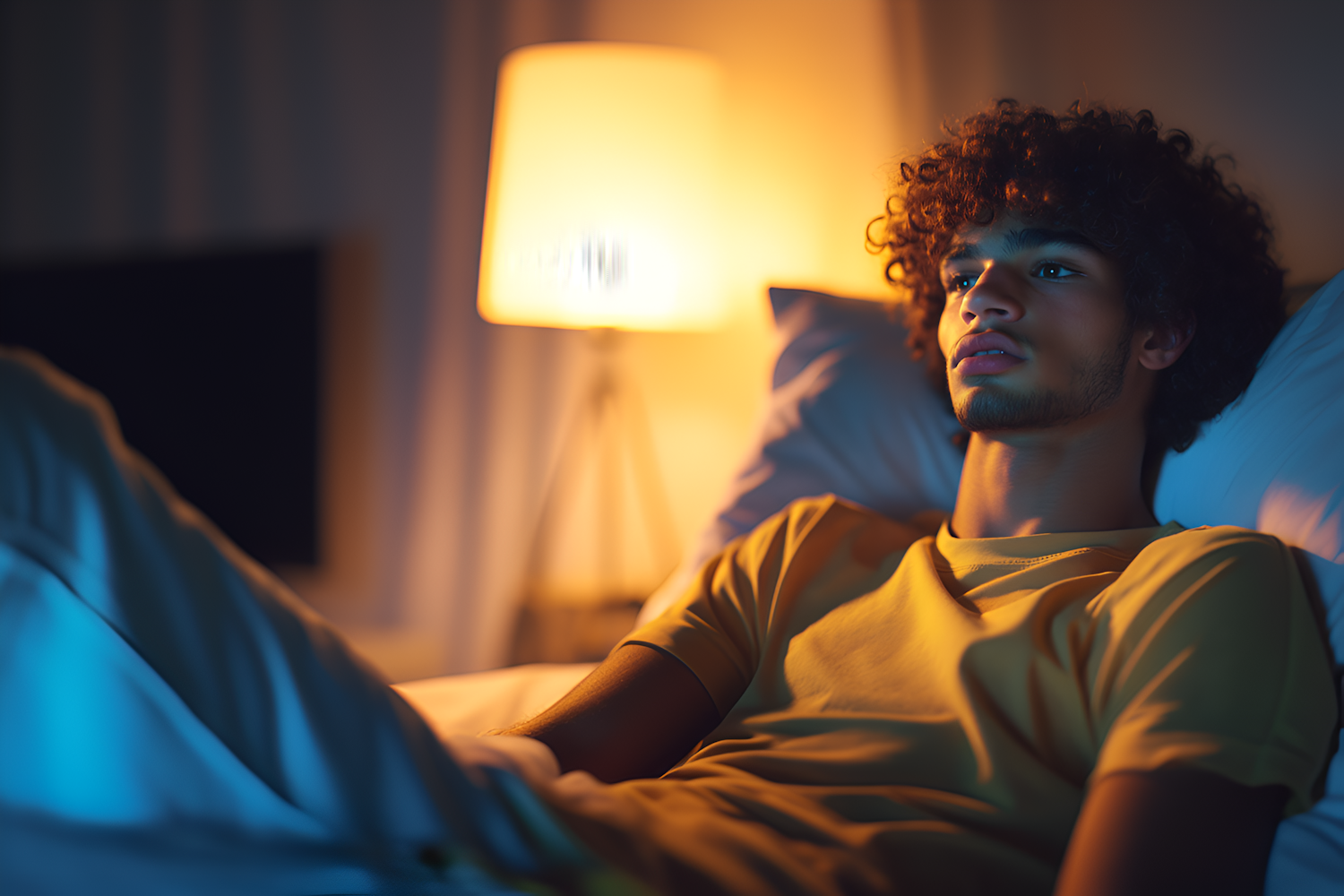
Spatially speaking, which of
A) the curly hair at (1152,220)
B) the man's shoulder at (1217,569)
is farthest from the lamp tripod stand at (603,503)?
the man's shoulder at (1217,569)

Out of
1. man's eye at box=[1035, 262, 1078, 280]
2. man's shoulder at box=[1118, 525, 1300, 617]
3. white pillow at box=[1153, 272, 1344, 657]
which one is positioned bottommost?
man's shoulder at box=[1118, 525, 1300, 617]

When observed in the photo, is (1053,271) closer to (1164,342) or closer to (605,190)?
(1164,342)

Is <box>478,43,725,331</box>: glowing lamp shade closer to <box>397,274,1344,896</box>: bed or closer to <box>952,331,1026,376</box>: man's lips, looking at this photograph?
<box>397,274,1344,896</box>: bed

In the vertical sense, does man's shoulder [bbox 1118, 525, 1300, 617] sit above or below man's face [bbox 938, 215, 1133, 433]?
below

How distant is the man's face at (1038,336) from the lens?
889mm

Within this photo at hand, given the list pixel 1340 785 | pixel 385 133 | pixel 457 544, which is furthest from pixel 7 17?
pixel 1340 785

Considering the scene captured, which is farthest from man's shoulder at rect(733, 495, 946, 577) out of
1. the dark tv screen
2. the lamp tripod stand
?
the dark tv screen

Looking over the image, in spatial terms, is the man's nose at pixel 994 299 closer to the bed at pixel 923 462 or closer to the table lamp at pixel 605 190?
the bed at pixel 923 462

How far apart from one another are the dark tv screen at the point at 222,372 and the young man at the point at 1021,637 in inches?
62.5

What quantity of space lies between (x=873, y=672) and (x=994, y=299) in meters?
0.39

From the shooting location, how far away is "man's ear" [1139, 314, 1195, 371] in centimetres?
96

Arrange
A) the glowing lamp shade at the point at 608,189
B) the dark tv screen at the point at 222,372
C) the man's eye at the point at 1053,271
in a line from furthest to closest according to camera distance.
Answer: the dark tv screen at the point at 222,372
the glowing lamp shade at the point at 608,189
the man's eye at the point at 1053,271

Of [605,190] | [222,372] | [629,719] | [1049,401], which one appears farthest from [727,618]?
[222,372]

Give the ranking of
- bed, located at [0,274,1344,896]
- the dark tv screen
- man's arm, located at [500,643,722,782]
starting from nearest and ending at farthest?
1. bed, located at [0,274,1344,896]
2. man's arm, located at [500,643,722,782]
3. the dark tv screen
